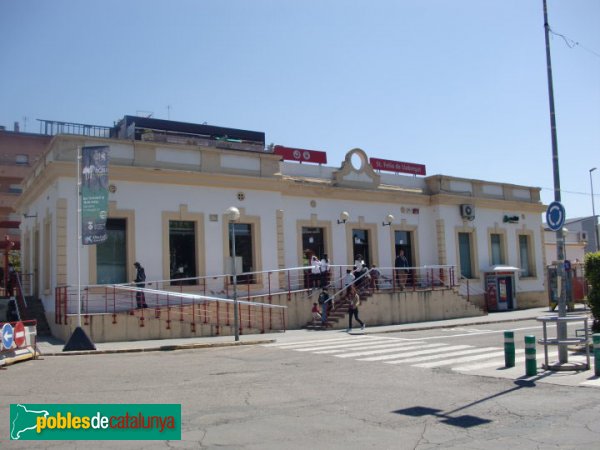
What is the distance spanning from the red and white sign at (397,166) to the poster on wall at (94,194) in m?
15.6

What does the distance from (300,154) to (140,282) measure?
10.7 metres

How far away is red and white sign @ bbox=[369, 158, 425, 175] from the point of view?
31.2 m

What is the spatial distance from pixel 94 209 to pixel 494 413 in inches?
550

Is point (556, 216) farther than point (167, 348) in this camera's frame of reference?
No

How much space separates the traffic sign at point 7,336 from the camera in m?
14.3

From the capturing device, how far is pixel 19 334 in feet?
49.9

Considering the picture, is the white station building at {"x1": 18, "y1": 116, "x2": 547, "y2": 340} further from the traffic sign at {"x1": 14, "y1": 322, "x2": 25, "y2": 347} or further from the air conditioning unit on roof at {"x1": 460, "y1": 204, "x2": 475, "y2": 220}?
the traffic sign at {"x1": 14, "y1": 322, "x2": 25, "y2": 347}

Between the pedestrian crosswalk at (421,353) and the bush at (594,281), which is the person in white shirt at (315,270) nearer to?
the pedestrian crosswalk at (421,353)

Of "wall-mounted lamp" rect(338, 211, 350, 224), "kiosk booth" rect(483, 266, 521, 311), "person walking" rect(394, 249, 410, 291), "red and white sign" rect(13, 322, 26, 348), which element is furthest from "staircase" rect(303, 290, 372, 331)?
"red and white sign" rect(13, 322, 26, 348)

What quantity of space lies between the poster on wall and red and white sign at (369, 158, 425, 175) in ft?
51.3

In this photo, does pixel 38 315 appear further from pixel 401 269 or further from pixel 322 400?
pixel 322 400

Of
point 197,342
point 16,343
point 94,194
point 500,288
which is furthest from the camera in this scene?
point 500,288

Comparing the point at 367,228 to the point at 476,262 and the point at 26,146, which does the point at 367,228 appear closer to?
the point at 476,262

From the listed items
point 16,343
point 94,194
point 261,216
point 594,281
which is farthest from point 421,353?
point 261,216
